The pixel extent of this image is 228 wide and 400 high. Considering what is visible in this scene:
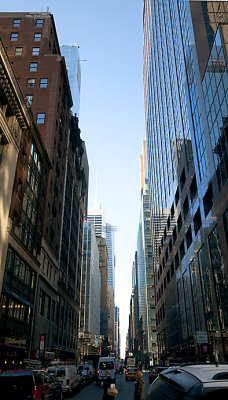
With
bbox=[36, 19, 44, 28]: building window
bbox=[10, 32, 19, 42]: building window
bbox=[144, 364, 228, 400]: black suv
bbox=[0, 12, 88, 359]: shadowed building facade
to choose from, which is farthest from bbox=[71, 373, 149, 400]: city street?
bbox=[36, 19, 44, 28]: building window

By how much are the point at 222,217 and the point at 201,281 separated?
1184 centimetres

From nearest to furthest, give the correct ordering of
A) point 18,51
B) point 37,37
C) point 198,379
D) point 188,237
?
point 198,379
point 188,237
point 18,51
point 37,37

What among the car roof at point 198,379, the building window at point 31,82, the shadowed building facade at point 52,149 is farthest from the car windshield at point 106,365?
the building window at point 31,82

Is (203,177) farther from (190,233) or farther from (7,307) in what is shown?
(7,307)

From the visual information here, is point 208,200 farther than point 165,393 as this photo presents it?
Yes

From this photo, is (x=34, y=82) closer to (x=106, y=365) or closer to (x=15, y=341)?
(x=15, y=341)

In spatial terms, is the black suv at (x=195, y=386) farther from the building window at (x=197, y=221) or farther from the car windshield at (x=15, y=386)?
the building window at (x=197, y=221)

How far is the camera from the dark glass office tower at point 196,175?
3306 centimetres

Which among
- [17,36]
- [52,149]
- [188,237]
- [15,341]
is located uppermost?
[17,36]

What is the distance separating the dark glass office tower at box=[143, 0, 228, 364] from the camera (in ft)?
108

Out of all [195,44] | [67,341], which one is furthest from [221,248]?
[67,341]

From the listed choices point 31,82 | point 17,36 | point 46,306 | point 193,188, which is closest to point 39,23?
point 17,36

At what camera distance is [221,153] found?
1268 inches

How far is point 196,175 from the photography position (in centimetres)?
4144
